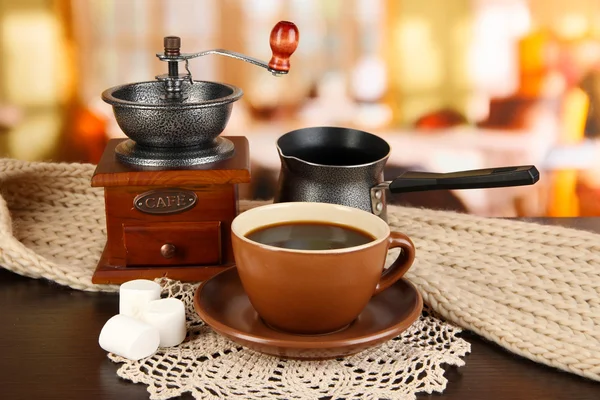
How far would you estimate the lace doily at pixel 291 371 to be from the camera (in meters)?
0.80

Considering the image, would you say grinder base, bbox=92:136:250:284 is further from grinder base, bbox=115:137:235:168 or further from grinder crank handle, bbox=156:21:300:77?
grinder crank handle, bbox=156:21:300:77

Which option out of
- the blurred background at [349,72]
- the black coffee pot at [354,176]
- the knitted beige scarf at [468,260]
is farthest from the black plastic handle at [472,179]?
the blurred background at [349,72]

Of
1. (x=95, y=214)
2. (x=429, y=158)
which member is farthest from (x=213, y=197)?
(x=429, y=158)

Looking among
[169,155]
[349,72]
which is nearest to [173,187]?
[169,155]

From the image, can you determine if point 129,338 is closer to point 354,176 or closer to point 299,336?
point 299,336

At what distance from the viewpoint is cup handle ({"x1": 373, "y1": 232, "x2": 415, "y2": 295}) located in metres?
0.88

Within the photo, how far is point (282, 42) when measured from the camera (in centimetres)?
101

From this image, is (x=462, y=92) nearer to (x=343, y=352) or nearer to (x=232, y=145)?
(x=232, y=145)

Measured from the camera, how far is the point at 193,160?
103 cm

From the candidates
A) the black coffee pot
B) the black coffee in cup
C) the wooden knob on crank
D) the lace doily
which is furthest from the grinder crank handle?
the lace doily

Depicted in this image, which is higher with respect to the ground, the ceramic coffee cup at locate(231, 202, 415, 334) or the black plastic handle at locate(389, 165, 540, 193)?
the black plastic handle at locate(389, 165, 540, 193)

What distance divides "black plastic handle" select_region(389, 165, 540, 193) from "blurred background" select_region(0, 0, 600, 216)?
1.49 ft

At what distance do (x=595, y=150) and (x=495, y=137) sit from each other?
0.63 feet

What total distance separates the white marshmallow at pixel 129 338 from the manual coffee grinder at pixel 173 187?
0.16 metres
